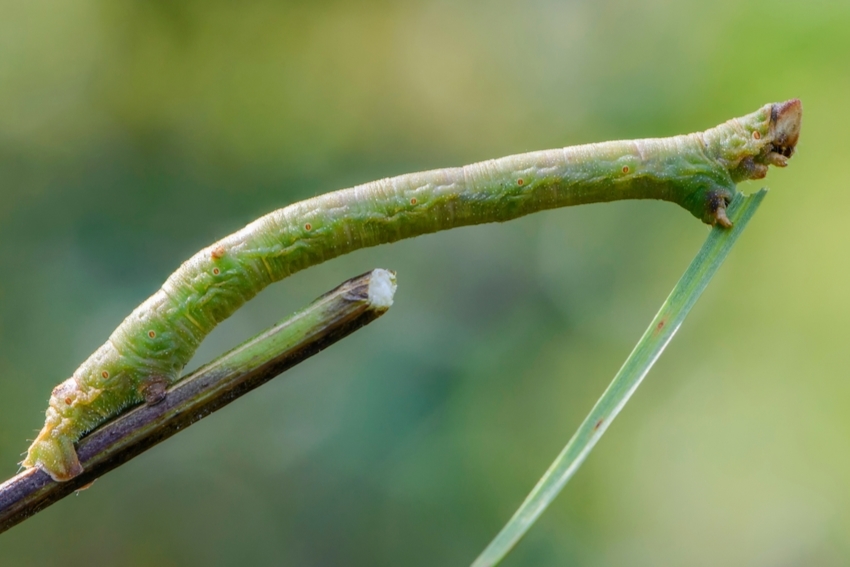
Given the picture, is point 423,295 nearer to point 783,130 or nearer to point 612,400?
point 783,130

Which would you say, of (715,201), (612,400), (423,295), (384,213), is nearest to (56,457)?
(384,213)

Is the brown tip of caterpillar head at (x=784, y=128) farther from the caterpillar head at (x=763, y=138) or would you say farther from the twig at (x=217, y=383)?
the twig at (x=217, y=383)

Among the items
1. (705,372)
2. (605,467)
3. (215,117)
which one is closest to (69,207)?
(215,117)

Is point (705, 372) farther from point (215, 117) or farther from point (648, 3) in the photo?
point (215, 117)

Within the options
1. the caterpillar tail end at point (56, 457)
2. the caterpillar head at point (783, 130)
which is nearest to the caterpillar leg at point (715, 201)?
the caterpillar head at point (783, 130)

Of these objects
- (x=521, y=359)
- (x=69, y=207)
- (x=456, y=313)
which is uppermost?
(x=69, y=207)

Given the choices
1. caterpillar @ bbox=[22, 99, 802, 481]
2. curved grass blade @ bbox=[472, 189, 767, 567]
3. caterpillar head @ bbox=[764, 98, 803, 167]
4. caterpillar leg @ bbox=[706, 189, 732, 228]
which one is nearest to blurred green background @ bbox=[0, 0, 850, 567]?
caterpillar @ bbox=[22, 99, 802, 481]
